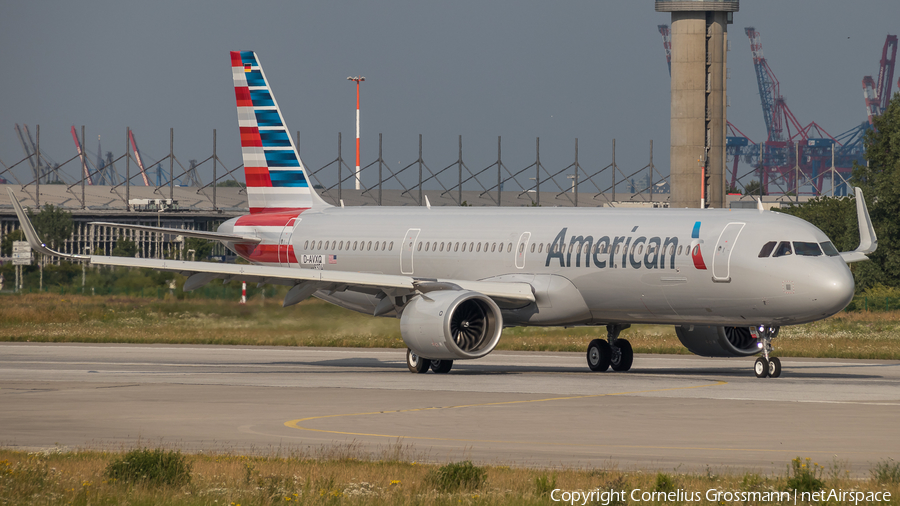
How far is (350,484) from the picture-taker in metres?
14.5

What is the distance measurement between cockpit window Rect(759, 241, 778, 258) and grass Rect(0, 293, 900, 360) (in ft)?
42.6

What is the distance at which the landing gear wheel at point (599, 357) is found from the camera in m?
35.3

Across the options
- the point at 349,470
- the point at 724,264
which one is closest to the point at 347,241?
the point at 724,264

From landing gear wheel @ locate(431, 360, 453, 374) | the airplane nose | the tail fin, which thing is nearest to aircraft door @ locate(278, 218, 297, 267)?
the tail fin

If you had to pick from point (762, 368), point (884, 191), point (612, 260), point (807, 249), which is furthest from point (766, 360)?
point (884, 191)

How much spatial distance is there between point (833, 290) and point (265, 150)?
71.5 feet

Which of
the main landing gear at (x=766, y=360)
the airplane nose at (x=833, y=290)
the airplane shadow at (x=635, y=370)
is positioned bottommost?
the airplane shadow at (x=635, y=370)

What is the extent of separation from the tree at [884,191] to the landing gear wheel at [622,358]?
49980 millimetres

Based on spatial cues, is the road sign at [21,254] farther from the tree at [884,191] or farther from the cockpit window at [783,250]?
the cockpit window at [783,250]

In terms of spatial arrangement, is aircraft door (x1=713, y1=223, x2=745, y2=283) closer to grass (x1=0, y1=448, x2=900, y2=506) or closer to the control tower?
grass (x1=0, y1=448, x2=900, y2=506)

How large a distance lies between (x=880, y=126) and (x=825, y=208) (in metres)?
21.6

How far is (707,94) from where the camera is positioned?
114812 mm

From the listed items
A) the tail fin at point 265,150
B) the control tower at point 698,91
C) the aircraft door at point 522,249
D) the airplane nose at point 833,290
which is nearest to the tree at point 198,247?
the control tower at point 698,91

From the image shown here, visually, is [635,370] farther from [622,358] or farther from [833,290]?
[833,290]
